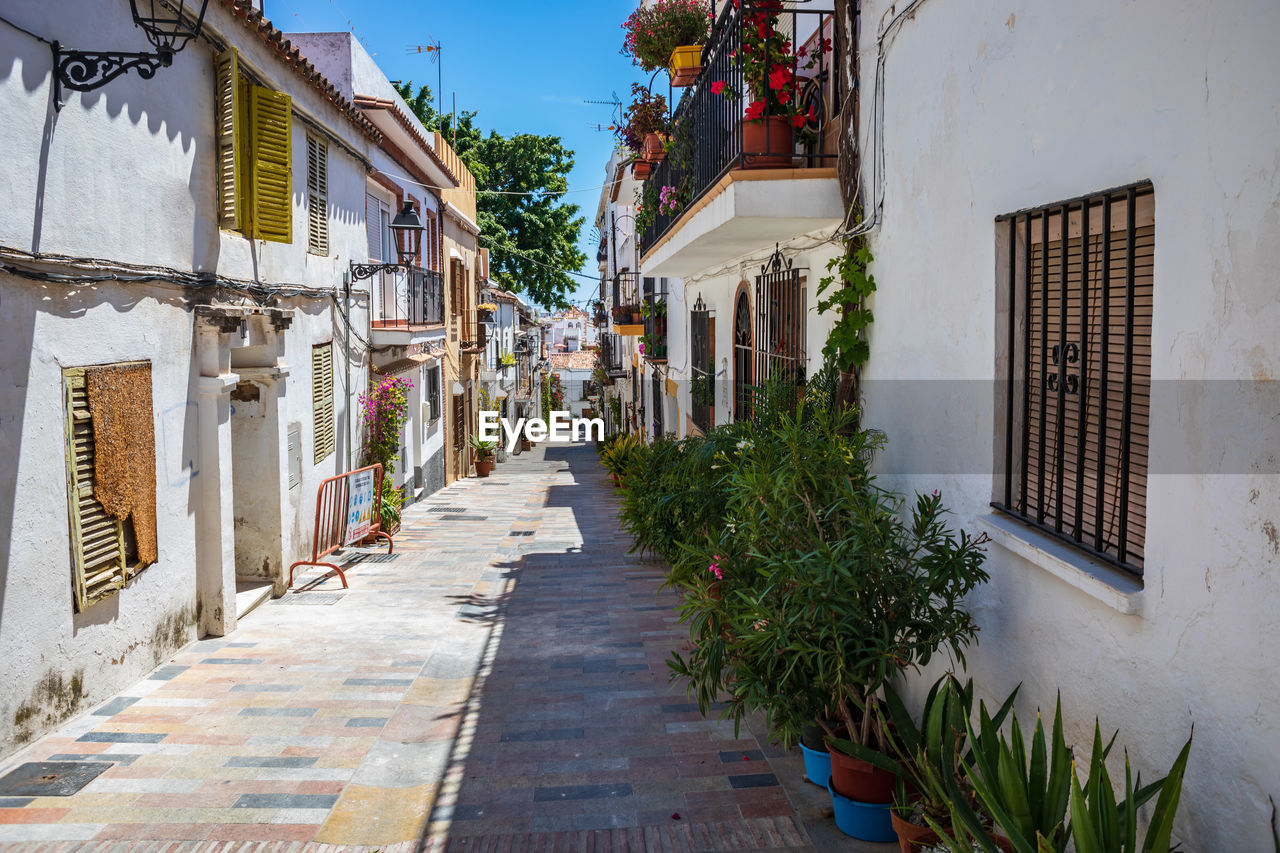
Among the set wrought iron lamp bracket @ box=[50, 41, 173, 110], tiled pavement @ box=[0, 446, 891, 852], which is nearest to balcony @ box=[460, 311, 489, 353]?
tiled pavement @ box=[0, 446, 891, 852]

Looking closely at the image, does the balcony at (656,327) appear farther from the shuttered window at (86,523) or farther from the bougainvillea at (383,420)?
the shuttered window at (86,523)

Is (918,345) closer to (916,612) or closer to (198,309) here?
(916,612)

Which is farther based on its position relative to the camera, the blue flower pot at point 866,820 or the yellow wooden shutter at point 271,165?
the yellow wooden shutter at point 271,165

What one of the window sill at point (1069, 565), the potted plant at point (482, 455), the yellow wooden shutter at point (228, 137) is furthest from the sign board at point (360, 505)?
the potted plant at point (482, 455)

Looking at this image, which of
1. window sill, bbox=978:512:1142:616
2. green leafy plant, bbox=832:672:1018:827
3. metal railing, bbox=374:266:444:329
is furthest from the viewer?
metal railing, bbox=374:266:444:329

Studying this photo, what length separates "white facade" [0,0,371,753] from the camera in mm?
5395

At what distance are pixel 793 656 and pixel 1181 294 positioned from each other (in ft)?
7.24

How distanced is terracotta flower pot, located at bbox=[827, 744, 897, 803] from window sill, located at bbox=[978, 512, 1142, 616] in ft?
3.91

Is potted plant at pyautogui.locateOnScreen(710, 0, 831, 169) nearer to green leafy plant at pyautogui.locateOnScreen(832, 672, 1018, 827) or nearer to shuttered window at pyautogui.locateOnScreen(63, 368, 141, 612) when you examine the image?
green leafy plant at pyautogui.locateOnScreen(832, 672, 1018, 827)

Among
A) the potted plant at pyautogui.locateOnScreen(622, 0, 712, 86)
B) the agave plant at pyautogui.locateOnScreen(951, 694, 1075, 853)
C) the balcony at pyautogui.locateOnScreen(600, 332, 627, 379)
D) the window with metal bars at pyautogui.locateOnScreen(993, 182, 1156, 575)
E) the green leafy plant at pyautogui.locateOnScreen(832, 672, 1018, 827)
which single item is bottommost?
the green leafy plant at pyautogui.locateOnScreen(832, 672, 1018, 827)

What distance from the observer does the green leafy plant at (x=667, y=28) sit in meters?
10.1

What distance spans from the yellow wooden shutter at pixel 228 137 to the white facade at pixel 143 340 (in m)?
0.09

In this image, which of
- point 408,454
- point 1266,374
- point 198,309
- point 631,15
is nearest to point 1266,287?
point 1266,374

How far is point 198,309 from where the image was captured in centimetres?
764
